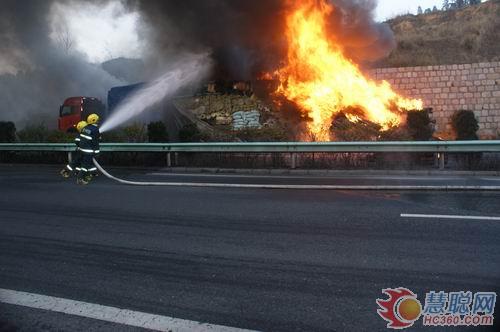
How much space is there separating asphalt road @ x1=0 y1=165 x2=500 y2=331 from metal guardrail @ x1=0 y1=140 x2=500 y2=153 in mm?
4005

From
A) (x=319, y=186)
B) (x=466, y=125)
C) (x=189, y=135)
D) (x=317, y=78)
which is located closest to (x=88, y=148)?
(x=189, y=135)

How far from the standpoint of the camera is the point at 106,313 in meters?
3.17

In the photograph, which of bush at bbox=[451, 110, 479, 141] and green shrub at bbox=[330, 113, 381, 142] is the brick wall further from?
green shrub at bbox=[330, 113, 381, 142]

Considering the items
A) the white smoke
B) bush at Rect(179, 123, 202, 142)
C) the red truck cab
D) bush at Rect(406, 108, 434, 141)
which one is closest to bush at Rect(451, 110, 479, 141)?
bush at Rect(406, 108, 434, 141)

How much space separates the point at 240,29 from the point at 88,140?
8.72 metres

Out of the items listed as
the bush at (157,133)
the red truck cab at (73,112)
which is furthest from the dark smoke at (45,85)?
the bush at (157,133)

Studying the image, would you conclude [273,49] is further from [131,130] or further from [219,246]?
[219,246]

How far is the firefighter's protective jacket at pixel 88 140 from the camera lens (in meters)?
9.94

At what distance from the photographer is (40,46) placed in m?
30.6

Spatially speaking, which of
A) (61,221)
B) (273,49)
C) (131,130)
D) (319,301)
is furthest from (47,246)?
(273,49)

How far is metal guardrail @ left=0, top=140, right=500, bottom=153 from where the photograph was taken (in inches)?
437

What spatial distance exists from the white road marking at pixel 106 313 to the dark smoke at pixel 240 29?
1370cm

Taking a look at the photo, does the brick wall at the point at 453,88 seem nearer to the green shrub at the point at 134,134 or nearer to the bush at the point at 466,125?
the bush at the point at 466,125

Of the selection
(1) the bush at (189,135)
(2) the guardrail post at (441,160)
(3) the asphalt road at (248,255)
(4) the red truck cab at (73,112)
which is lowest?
(3) the asphalt road at (248,255)
